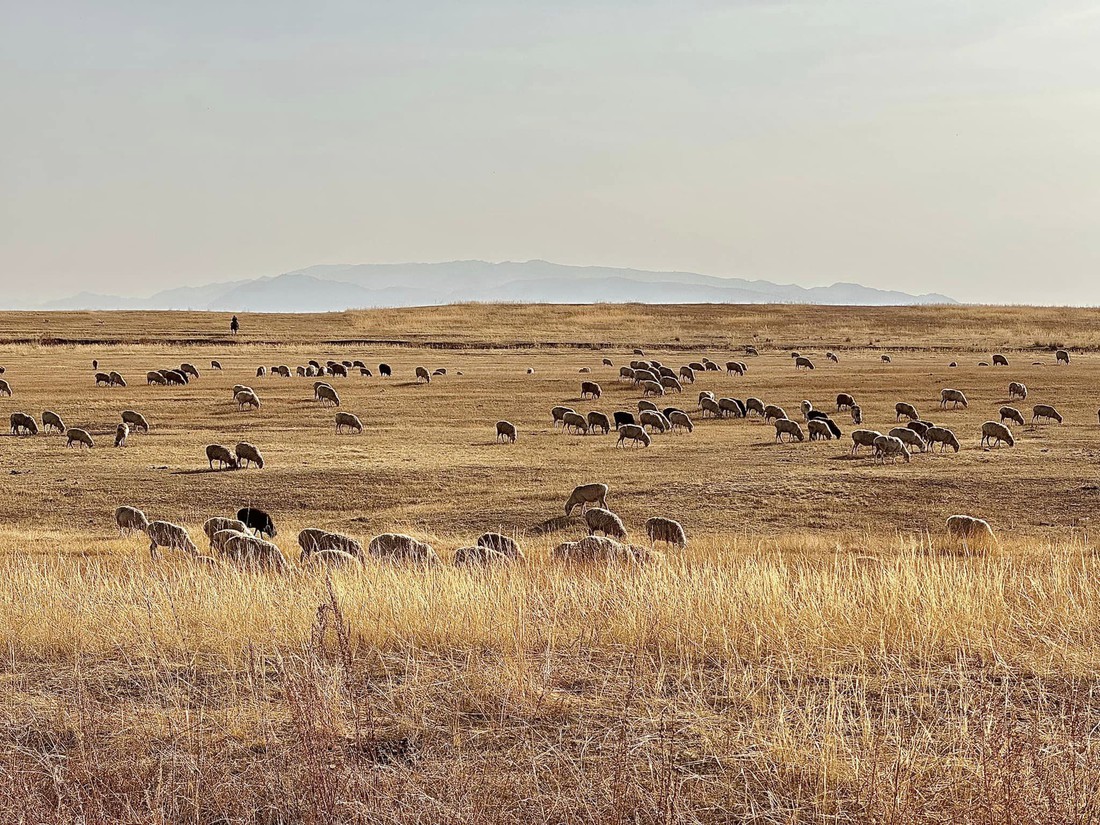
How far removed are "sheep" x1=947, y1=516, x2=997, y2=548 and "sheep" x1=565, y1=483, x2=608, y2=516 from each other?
7287mm

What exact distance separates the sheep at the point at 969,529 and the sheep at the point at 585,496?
7287 millimetres

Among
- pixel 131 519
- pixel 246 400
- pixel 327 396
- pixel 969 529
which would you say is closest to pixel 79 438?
pixel 246 400

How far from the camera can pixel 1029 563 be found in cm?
1500

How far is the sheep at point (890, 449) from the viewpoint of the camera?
29.6 meters

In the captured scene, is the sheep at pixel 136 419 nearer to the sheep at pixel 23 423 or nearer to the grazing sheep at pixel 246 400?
the sheep at pixel 23 423

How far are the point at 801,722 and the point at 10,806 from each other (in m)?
4.00

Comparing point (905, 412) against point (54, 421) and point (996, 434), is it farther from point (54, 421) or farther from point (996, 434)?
point (54, 421)

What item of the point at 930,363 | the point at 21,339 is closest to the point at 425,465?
the point at 930,363

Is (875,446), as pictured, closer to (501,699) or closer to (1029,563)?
(1029,563)

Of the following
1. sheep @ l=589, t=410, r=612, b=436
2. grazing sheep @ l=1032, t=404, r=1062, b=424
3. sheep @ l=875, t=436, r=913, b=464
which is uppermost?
grazing sheep @ l=1032, t=404, r=1062, b=424

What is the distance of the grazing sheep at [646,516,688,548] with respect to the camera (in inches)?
773

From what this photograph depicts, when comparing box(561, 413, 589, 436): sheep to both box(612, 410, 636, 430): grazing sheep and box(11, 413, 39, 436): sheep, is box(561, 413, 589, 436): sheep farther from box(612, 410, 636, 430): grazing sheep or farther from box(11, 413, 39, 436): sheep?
box(11, 413, 39, 436): sheep

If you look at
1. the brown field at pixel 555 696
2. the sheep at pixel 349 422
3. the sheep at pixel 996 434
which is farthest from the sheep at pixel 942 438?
the sheep at pixel 349 422

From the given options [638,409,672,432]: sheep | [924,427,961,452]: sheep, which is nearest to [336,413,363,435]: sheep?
[638,409,672,432]: sheep
